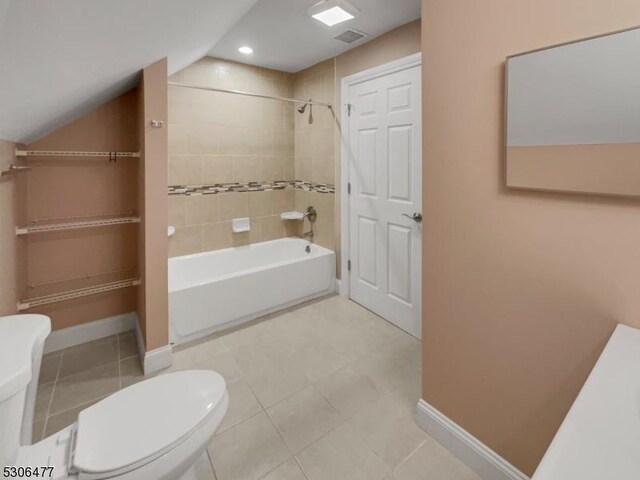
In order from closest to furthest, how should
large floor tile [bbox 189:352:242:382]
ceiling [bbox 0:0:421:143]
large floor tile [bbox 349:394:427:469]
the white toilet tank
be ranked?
the white toilet tank, ceiling [bbox 0:0:421:143], large floor tile [bbox 349:394:427:469], large floor tile [bbox 189:352:242:382]

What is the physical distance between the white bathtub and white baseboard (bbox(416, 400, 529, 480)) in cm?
162

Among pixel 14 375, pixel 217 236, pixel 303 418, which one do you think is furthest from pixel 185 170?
pixel 14 375

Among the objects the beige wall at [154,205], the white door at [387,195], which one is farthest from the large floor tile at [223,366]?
the white door at [387,195]

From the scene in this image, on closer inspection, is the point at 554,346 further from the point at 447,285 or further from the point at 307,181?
the point at 307,181

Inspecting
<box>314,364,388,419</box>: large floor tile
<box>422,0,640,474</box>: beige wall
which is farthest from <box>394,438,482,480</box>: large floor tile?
<box>314,364,388,419</box>: large floor tile

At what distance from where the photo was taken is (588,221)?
1071mm

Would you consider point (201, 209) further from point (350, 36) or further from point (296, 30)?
point (350, 36)

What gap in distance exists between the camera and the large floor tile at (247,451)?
148 cm

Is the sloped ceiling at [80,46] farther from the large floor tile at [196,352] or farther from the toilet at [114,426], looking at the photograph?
the large floor tile at [196,352]

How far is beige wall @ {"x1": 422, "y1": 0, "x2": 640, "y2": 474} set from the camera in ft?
3.45

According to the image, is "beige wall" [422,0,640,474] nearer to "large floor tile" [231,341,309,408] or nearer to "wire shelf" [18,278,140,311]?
"large floor tile" [231,341,309,408]

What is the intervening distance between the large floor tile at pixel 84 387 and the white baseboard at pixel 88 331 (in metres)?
0.47

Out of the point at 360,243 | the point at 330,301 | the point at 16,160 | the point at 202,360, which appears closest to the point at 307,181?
the point at 360,243

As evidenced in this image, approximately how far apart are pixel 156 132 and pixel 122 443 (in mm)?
1669
